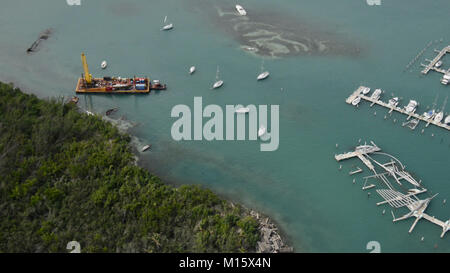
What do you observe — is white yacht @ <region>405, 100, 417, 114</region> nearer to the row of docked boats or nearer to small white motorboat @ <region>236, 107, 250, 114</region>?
the row of docked boats

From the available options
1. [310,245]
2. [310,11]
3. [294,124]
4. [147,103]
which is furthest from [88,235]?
[310,11]

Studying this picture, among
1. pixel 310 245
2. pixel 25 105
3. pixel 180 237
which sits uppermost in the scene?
pixel 25 105

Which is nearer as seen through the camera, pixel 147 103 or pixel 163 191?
pixel 163 191

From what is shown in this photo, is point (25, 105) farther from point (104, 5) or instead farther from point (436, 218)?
point (436, 218)

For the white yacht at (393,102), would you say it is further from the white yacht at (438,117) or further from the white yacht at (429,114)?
the white yacht at (438,117)

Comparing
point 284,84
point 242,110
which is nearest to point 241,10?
point 284,84

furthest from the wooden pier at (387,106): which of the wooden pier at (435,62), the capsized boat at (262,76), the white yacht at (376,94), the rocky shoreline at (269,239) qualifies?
the rocky shoreline at (269,239)

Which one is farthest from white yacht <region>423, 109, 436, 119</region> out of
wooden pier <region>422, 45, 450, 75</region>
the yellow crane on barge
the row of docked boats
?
the yellow crane on barge
